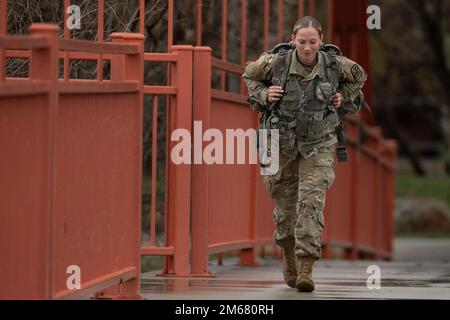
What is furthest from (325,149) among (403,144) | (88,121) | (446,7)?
(403,144)

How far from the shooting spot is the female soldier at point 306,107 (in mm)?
9109

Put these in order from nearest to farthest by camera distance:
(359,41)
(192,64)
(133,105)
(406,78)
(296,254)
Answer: (133,105) < (296,254) < (192,64) < (359,41) < (406,78)

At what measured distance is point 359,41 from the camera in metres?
19.0

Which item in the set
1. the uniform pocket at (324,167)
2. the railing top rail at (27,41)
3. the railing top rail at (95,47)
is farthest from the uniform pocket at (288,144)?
the railing top rail at (27,41)

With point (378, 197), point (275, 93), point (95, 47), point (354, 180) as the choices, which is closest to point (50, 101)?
point (95, 47)

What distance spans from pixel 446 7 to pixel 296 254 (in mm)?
29751

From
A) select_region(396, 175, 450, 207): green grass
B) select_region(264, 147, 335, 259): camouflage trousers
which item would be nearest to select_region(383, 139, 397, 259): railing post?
select_region(396, 175, 450, 207): green grass

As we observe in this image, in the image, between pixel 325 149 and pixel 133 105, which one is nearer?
pixel 133 105

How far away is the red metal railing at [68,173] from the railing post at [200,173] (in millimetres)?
2228

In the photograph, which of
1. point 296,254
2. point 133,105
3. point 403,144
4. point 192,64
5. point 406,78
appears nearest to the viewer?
Answer: point 133,105

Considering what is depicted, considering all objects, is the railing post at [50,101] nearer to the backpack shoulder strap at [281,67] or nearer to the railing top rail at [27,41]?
the railing top rail at [27,41]

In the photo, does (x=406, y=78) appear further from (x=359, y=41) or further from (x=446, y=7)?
(x=359, y=41)

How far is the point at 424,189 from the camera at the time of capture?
3747cm
